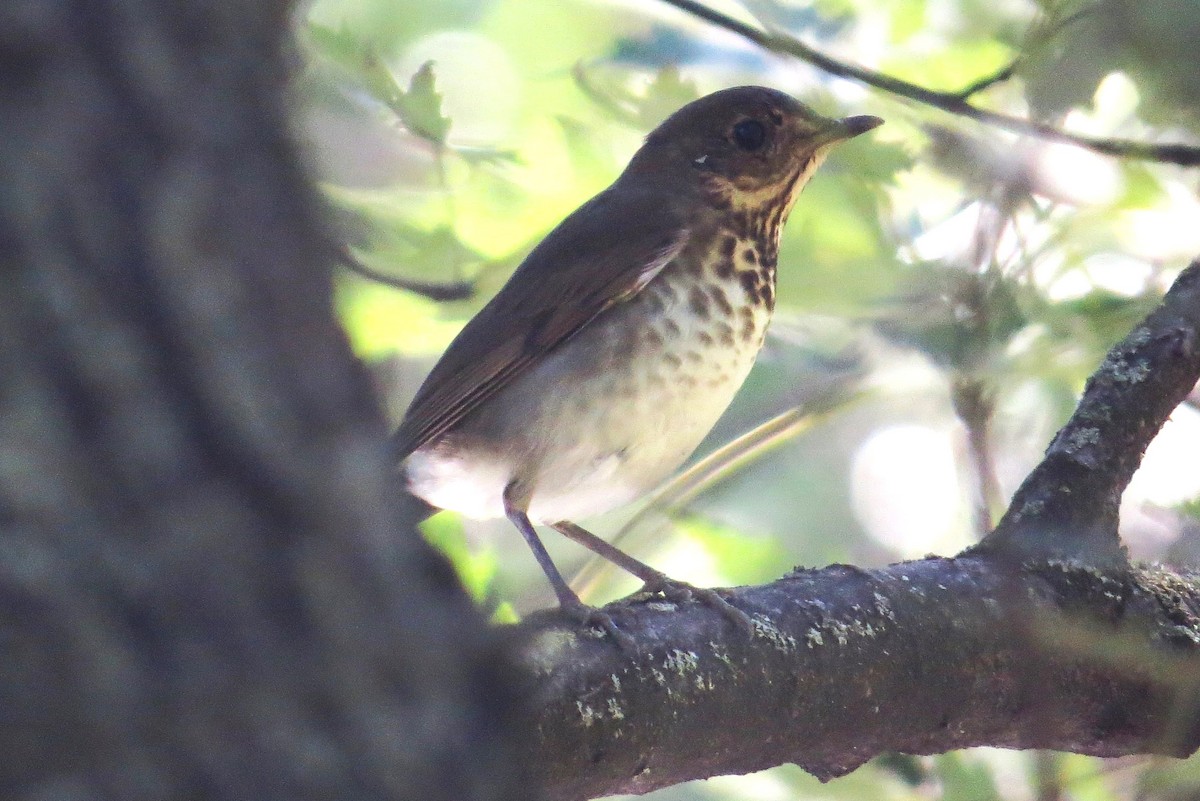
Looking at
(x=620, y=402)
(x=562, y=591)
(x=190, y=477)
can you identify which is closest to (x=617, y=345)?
(x=620, y=402)

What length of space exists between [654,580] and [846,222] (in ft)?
2.97

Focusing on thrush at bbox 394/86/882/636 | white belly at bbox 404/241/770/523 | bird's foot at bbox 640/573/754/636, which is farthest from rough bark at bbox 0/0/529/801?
white belly at bbox 404/241/770/523

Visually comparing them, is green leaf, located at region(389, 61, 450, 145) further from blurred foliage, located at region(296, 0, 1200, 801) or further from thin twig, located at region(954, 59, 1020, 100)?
thin twig, located at region(954, 59, 1020, 100)

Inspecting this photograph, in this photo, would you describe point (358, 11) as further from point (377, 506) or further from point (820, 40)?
point (377, 506)

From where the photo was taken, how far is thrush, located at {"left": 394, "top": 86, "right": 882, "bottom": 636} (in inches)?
138

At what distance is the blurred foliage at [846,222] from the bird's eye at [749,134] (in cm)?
14

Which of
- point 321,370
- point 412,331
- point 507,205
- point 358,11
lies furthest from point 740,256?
point 321,370

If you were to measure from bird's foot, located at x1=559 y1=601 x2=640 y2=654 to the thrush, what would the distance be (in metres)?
0.77

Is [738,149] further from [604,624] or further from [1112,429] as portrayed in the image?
[604,624]

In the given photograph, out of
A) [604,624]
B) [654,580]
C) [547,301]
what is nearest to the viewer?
[604,624]

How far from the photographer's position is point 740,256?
373 centimetres

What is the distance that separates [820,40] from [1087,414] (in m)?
0.93

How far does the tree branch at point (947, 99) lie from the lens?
2.62m

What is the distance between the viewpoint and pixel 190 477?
2.98ft
